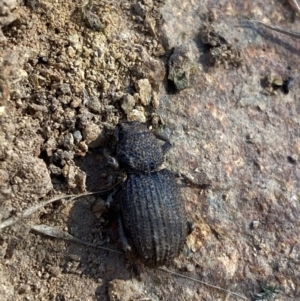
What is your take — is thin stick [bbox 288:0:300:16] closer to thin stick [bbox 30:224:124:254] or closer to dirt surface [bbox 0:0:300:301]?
dirt surface [bbox 0:0:300:301]

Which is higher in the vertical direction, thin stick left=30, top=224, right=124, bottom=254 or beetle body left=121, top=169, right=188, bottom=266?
beetle body left=121, top=169, right=188, bottom=266

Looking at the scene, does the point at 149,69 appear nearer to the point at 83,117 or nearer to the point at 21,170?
the point at 83,117

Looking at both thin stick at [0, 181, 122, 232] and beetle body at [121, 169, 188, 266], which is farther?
beetle body at [121, 169, 188, 266]

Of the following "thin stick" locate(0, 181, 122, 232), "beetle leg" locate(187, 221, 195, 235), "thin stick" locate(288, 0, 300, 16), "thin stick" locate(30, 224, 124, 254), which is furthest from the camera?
"thin stick" locate(288, 0, 300, 16)

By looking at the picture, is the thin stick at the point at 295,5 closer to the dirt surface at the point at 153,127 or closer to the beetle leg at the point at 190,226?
the dirt surface at the point at 153,127

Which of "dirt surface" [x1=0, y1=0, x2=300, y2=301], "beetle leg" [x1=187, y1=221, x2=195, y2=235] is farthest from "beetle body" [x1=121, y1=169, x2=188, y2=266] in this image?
"dirt surface" [x1=0, y1=0, x2=300, y2=301]

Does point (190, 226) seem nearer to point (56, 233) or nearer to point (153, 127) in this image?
point (153, 127)

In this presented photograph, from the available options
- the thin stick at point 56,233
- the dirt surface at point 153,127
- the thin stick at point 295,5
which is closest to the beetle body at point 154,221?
the dirt surface at point 153,127

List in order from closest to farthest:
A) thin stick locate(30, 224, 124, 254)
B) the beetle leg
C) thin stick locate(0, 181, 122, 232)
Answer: thin stick locate(0, 181, 122, 232) < thin stick locate(30, 224, 124, 254) < the beetle leg
